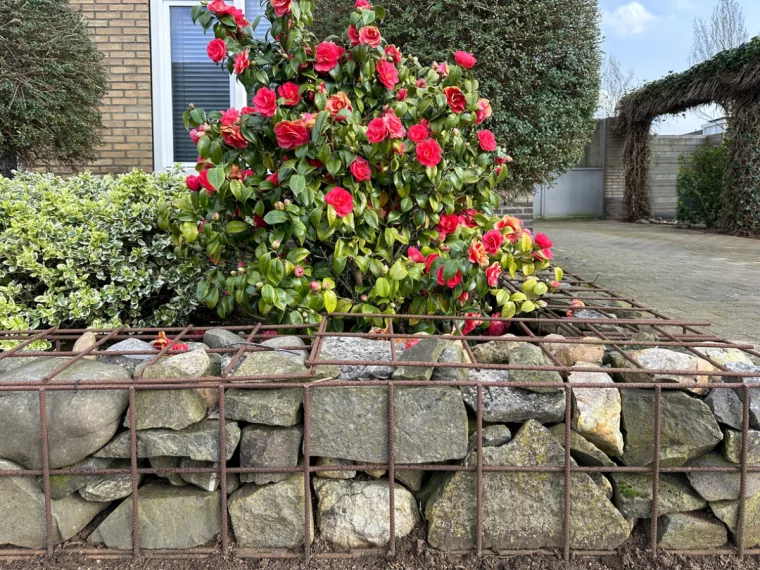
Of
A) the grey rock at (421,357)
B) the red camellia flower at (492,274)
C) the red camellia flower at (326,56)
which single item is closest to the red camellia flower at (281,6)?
the red camellia flower at (326,56)

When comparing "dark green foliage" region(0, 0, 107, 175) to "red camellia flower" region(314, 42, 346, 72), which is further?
"dark green foliage" region(0, 0, 107, 175)

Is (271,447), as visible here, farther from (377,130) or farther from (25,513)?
(377,130)

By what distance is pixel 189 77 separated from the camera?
525cm

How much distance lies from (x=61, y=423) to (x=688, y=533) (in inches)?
69.3

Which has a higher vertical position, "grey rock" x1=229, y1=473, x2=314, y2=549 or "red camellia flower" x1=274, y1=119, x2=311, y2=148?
"red camellia flower" x1=274, y1=119, x2=311, y2=148

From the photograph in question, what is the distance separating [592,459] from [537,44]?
3.10m

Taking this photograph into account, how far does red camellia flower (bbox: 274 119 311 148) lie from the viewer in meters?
2.08

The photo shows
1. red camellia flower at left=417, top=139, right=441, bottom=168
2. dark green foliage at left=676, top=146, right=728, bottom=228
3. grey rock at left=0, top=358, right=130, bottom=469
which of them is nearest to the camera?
grey rock at left=0, top=358, right=130, bottom=469

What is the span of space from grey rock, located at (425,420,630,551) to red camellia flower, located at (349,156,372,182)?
3.66ft

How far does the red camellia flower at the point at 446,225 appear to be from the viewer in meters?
2.53

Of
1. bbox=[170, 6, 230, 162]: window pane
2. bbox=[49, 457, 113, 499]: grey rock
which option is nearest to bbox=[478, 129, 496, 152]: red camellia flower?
bbox=[49, 457, 113, 499]: grey rock

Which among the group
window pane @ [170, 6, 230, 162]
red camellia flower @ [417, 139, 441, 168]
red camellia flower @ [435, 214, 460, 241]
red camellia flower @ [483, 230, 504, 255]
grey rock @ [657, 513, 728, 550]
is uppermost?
window pane @ [170, 6, 230, 162]

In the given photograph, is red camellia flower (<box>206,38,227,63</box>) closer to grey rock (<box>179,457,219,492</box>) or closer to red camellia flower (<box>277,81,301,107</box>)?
red camellia flower (<box>277,81,301,107</box>)

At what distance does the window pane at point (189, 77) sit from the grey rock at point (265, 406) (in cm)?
417
